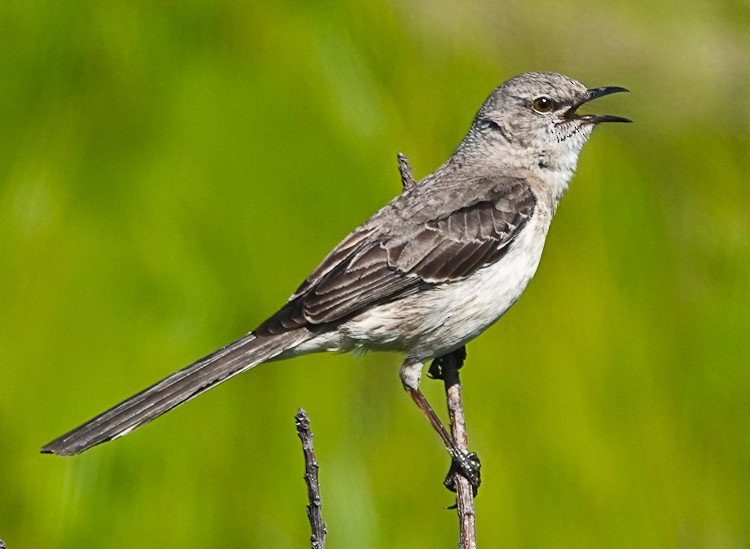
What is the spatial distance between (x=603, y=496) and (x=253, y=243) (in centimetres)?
180

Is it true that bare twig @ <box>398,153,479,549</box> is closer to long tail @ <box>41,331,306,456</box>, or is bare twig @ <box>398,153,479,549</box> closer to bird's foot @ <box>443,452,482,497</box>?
bird's foot @ <box>443,452,482,497</box>

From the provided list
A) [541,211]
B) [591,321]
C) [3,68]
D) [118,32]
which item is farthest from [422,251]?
[3,68]

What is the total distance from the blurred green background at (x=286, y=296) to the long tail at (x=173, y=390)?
1.28 feet

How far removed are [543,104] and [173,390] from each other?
6.68ft

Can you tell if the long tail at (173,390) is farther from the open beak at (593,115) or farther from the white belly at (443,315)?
the open beak at (593,115)

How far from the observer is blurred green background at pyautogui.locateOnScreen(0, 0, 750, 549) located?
405cm

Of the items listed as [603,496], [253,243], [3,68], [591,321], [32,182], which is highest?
[3,68]

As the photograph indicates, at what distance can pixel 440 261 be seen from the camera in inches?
164

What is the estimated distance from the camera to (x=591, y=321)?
14.6 ft

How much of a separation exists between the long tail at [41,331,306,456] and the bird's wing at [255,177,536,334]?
80mm

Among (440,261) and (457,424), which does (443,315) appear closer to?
(440,261)

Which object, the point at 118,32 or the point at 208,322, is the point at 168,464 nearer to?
the point at 208,322

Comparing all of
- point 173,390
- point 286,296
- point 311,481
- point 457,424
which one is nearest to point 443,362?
point 457,424

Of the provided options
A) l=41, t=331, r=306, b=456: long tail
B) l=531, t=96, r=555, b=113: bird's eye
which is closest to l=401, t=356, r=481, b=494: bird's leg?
l=41, t=331, r=306, b=456: long tail
